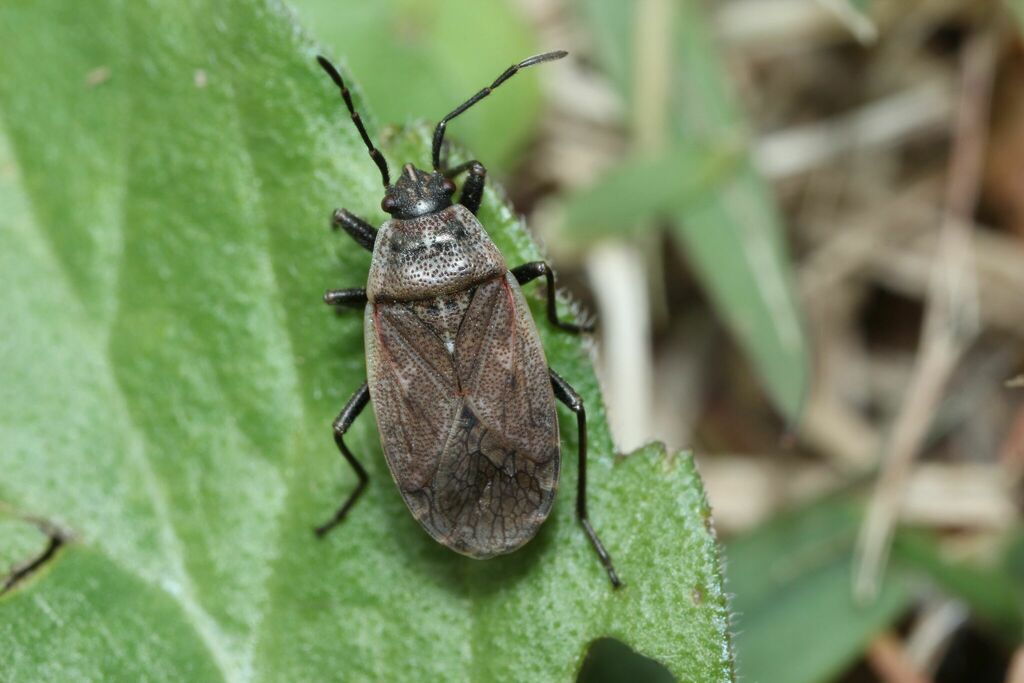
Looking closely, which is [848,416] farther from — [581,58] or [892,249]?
[581,58]

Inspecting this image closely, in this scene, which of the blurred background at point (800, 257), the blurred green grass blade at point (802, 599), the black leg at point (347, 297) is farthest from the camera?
the blurred background at point (800, 257)

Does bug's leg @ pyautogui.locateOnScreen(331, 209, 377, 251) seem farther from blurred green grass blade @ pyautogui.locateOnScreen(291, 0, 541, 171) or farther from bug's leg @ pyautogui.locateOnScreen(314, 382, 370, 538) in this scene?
blurred green grass blade @ pyautogui.locateOnScreen(291, 0, 541, 171)

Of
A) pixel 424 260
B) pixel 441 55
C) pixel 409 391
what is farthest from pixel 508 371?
pixel 441 55

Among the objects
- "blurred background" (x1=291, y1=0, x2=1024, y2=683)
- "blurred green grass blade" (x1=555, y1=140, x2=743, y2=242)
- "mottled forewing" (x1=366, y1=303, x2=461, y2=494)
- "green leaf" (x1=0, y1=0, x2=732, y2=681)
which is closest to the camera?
"green leaf" (x1=0, y1=0, x2=732, y2=681)

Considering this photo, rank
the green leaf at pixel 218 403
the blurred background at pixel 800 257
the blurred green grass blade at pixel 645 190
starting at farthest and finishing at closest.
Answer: the blurred green grass blade at pixel 645 190 < the blurred background at pixel 800 257 < the green leaf at pixel 218 403

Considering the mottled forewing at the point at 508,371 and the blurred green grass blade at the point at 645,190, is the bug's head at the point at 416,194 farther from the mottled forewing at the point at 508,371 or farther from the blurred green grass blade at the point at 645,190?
the blurred green grass blade at the point at 645,190

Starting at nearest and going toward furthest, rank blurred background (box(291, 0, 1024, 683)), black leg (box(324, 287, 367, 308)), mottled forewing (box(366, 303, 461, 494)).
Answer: mottled forewing (box(366, 303, 461, 494))
black leg (box(324, 287, 367, 308))
blurred background (box(291, 0, 1024, 683))

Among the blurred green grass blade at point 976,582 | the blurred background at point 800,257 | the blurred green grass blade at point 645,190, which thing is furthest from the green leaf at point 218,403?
the blurred green grass blade at point 976,582

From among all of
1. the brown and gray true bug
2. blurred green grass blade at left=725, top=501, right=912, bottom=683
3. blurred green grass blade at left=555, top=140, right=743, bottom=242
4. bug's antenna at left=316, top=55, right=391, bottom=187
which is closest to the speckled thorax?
the brown and gray true bug

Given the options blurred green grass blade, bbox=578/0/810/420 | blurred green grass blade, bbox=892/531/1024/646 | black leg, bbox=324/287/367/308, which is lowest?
blurred green grass blade, bbox=892/531/1024/646
